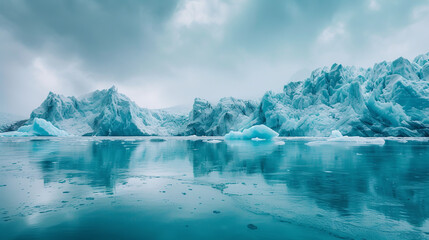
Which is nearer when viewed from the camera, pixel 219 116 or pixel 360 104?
pixel 360 104

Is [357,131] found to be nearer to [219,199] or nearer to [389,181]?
[389,181]

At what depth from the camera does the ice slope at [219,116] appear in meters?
53.6

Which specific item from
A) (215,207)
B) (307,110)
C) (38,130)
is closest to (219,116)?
(307,110)

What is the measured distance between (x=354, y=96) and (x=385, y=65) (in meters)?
12.7

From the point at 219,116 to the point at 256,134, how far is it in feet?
67.9

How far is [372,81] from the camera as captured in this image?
45.4 metres

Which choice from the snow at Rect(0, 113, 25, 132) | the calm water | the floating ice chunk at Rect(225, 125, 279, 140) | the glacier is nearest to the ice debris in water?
the glacier

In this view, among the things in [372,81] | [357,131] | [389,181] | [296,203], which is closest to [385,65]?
[372,81]

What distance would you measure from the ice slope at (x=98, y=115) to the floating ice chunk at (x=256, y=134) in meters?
29.0

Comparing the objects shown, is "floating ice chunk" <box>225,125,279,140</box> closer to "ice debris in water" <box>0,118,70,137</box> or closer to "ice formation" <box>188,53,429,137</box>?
"ice formation" <box>188,53,429,137</box>

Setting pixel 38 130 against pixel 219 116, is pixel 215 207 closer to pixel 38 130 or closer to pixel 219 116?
pixel 219 116

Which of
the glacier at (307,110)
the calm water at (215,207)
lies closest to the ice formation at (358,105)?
the glacier at (307,110)

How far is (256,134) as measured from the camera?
117 ft

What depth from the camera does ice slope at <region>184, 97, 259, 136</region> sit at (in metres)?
53.6
